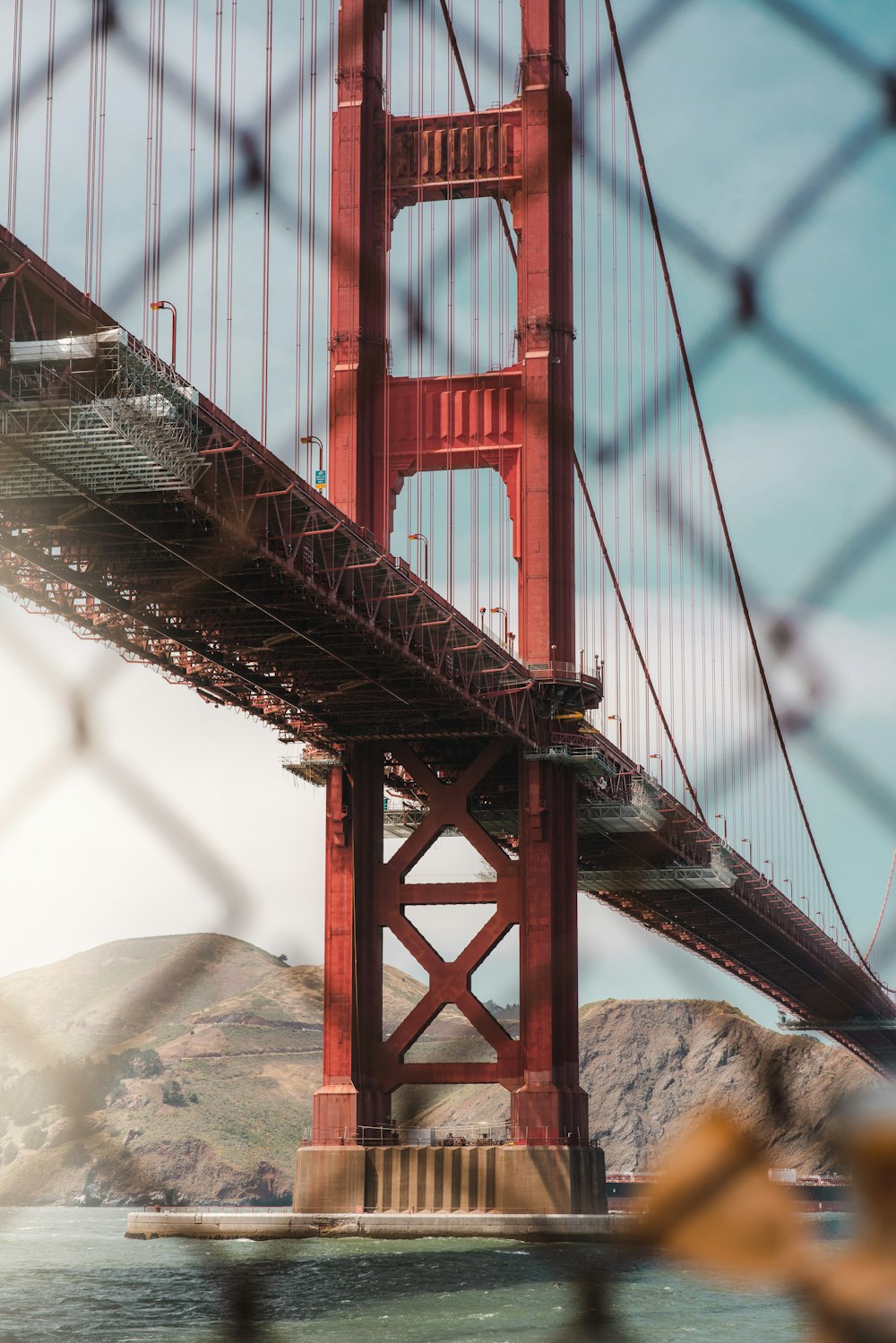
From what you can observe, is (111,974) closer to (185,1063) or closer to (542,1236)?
(542,1236)

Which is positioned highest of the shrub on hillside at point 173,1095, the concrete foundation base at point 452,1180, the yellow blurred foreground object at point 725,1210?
the yellow blurred foreground object at point 725,1210

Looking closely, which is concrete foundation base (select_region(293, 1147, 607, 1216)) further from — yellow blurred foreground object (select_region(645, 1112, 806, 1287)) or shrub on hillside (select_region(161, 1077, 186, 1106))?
shrub on hillside (select_region(161, 1077, 186, 1106))

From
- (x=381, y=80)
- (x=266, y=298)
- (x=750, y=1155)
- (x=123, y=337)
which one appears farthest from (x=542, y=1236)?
(x=750, y=1155)

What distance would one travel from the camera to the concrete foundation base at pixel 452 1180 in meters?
53.8

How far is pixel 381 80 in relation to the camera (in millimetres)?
60875

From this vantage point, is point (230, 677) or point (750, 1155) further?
point (230, 677)

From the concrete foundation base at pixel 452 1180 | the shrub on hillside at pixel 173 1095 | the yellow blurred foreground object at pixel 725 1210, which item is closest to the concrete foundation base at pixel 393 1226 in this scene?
the concrete foundation base at pixel 452 1180

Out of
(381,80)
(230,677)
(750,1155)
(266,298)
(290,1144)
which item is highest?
(381,80)

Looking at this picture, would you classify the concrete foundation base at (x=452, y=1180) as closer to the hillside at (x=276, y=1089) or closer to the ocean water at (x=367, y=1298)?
the ocean water at (x=367, y=1298)

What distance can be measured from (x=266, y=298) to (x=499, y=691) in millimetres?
42228

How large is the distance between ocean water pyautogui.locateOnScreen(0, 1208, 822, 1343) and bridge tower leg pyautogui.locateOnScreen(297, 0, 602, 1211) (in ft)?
16.2

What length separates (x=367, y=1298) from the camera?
40.3m

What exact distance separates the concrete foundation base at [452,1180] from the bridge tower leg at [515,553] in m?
0.13

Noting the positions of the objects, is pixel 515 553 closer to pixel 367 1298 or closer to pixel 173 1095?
pixel 367 1298
